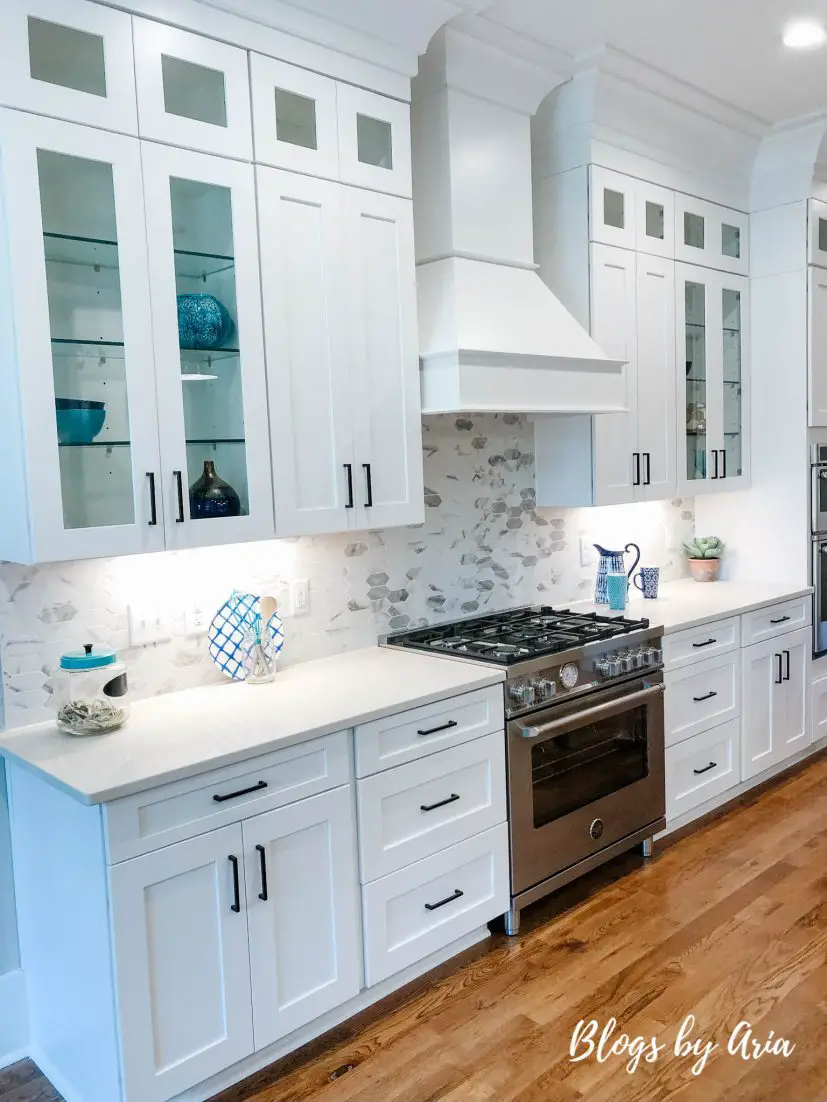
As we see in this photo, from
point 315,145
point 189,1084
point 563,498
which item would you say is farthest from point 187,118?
point 189,1084

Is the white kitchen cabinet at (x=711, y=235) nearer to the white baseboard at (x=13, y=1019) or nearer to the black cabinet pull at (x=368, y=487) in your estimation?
the black cabinet pull at (x=368, y=487)

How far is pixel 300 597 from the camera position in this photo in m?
3.04

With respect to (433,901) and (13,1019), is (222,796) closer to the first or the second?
(433,901)

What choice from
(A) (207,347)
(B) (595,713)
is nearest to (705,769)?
(B) (595,713)

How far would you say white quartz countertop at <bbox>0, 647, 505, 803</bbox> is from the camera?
206cm

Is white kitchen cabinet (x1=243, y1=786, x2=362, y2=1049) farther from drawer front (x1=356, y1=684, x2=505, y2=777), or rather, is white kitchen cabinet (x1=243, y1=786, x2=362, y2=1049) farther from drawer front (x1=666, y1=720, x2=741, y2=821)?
drawer front (x1=666, y1=720, x2=741, y2=821)

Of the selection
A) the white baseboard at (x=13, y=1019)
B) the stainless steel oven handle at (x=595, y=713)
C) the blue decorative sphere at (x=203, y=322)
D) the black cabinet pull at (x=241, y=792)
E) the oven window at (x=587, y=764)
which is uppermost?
the blue decorative sphere at (x=203, y=322)

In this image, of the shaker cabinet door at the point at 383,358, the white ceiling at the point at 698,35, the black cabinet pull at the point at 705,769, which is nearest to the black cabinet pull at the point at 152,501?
the shaker cabinet door at the point at 383,358

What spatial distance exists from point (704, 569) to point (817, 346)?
1.17m

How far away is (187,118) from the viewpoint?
7.61ft

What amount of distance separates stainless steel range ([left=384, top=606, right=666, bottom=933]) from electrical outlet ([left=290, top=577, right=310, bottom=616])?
1.23ft

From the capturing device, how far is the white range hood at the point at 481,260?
115 inches

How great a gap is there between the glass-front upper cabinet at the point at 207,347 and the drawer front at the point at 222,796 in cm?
60

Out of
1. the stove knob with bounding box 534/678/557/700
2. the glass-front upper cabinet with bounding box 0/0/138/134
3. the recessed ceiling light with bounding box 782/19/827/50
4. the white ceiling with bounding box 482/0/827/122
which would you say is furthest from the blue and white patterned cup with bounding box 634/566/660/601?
the glass-front upper cabinet with bounding box 0/0/138/134
